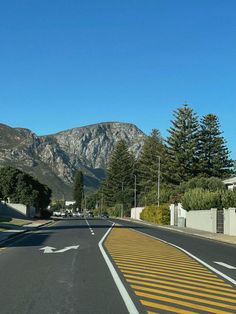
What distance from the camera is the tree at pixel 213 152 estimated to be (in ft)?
308

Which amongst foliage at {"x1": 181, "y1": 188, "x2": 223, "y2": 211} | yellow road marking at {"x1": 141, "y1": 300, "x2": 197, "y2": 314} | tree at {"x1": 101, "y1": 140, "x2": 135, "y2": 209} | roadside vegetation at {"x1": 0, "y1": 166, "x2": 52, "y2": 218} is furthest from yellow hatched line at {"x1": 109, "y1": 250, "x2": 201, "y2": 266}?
tree at {"x1": 101, "y1": 140, "x2": 135, "y2": 209}

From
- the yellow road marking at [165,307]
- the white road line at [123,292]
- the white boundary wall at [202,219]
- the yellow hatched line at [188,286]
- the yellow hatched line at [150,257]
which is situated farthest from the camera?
the white boundary wall at [202,219]

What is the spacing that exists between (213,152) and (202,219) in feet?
154

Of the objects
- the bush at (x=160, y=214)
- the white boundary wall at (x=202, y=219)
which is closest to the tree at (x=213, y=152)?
the bush at (x=160, y=214)

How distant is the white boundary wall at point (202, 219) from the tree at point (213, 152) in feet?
124

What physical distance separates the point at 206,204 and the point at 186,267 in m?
34.4

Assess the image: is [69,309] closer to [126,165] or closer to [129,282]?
[129,282]

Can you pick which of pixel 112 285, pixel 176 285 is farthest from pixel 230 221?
pixel 112 285

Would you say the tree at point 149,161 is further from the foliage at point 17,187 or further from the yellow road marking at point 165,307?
the yellow road marking at point 165,307

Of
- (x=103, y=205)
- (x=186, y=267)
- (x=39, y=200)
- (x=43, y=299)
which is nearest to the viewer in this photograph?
(x=43, y=299)

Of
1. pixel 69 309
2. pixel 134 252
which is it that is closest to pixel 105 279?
pixel 69 309

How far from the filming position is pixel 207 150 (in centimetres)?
9550

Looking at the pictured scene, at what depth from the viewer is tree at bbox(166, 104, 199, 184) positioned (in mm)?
91250

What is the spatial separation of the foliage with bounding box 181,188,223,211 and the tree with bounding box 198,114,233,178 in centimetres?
3664
